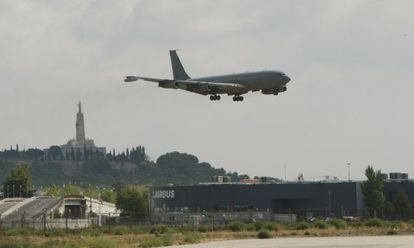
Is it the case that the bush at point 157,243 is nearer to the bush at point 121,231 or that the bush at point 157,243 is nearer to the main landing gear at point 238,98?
the bush at point 121,231

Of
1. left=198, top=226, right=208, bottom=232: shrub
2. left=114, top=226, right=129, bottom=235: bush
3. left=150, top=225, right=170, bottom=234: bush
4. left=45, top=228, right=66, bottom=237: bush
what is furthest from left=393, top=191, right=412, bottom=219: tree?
left=45, top=228, right=66, bottom=237: bush

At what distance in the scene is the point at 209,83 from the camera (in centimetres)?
11456

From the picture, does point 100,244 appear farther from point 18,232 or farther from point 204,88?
point 18,232

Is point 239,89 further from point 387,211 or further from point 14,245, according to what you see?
point 387,211

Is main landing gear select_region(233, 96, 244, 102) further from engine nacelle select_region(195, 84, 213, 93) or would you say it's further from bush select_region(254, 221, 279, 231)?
bush select_region(254, 221, 279, 231)

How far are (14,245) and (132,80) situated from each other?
1246 inches

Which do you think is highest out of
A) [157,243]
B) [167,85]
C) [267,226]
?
[167,85]

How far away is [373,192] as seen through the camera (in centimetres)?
18938

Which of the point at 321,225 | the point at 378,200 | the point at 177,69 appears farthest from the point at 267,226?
the point at 378,200

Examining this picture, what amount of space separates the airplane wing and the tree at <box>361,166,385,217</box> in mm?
78888

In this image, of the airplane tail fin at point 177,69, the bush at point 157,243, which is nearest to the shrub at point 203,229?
the airplane tail fin at point 177,69

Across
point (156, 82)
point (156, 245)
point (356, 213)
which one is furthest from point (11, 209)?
point (156, 245)

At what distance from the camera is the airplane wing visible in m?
113

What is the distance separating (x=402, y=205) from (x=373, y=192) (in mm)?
5777
